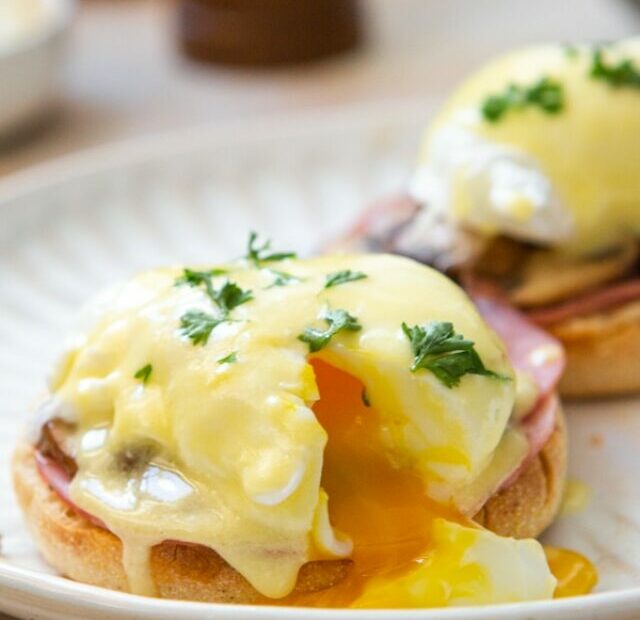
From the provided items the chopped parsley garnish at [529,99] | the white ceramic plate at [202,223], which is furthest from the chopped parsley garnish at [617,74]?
the white ceramic plate at [202,223]

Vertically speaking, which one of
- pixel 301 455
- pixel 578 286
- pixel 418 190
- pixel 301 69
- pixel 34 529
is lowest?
pixel 301 69

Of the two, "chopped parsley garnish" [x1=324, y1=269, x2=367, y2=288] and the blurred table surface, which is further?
the blurred table surface

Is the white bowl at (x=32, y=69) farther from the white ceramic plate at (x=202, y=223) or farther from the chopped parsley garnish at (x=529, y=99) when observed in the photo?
the chopped parsley garnish at (x=529, y=99)

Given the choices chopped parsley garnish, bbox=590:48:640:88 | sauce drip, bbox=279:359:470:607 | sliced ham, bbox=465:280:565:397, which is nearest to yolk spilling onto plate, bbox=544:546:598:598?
sauce drip, bbox=279:359:470:607

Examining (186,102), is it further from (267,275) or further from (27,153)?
(267,275)

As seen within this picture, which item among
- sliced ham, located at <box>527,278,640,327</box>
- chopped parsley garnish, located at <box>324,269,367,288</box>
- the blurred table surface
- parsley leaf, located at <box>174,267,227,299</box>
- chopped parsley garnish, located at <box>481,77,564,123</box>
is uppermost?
parsley leaf, located at <box>174,267,227,299</box>

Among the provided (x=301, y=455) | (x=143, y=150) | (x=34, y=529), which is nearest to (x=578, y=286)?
(x=301, y=455)

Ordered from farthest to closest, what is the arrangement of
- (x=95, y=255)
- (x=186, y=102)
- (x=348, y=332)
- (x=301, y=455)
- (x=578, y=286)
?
(x=186, y=102)
(x=95, y=255)
(x=578, y=286)
(x=348, y=332)
(x=301, y=455)

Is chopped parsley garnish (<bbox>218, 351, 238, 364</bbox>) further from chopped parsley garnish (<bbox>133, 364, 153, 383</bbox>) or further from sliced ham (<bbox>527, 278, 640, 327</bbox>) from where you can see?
sliced ham (<bbox>527, 278, 640, 327</bbox>)
